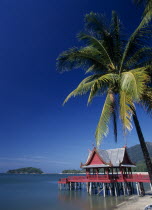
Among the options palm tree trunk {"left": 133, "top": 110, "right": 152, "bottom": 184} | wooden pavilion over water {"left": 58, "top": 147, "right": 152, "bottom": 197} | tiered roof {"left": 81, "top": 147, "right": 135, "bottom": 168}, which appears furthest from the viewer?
tiered roof {"left": 81, "top": 147, "right": 135, "bottom": 168}

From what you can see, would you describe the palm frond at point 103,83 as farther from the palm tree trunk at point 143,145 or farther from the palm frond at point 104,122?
the palm tree trunk at point 143,145

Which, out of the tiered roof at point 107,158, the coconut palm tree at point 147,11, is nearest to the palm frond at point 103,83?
the coconut palm tree at point 147,11

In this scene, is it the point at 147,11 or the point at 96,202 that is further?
the point at 96,202

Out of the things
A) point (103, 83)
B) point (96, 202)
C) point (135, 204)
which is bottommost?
point (96, 202)

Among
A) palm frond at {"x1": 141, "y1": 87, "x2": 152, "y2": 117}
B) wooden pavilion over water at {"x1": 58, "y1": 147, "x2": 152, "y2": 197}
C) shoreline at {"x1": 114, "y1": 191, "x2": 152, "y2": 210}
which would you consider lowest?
shoreline at {"x1": 114, "y1": 191, "x2": 152, "y2": 210}

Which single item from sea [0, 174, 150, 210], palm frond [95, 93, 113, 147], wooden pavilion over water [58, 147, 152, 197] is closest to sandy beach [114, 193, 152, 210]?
sea [0, 174, 150, 210]

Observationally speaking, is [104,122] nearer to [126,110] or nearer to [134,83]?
[126,110]

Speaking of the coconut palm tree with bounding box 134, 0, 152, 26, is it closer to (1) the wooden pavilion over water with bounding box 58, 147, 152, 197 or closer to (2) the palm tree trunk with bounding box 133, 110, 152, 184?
(2) the palm tree trunk with bounding box 133, 110, 152, 184

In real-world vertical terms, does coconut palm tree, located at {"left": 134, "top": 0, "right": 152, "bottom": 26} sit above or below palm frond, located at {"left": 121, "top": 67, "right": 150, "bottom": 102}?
above

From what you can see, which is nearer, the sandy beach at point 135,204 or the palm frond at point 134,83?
the palm frond at point 134,83

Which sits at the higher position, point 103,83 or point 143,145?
point 103,83

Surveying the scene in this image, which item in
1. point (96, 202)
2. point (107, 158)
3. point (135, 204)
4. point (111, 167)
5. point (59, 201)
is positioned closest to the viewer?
point (135, 204)

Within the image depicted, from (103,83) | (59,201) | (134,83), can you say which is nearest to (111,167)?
(59,201)

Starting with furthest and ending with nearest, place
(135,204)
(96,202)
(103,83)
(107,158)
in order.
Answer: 1. (107,158)
2. (96,202)
3. (135,204)
4. (103,83)
